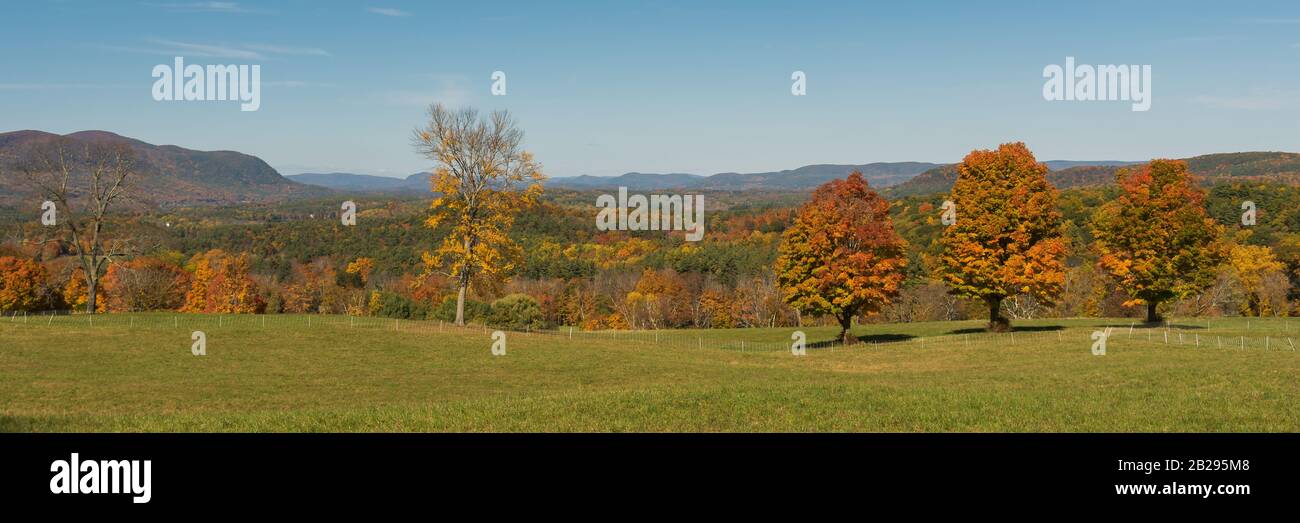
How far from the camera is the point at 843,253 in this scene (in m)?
55.2

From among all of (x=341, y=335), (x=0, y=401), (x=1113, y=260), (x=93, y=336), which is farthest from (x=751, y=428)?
(x=1113, y=260)

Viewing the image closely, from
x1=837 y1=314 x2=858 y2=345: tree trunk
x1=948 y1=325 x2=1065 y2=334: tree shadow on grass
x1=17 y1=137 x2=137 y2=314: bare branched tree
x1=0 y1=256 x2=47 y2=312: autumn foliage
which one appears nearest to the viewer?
x1=17 y1=137 x2=137 y2=314: bare branched tree

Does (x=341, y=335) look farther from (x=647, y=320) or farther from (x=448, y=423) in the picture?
(x=647, y=320)

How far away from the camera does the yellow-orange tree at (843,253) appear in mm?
54469

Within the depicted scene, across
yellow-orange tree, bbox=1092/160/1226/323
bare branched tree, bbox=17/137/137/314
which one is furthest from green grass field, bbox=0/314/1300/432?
bare branched tree, bbox=17/137/137/314

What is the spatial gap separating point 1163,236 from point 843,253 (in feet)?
71.0

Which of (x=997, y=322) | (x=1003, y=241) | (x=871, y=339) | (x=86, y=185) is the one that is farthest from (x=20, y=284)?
(x=1003, y=241)

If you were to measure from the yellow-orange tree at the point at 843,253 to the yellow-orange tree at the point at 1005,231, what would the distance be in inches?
185

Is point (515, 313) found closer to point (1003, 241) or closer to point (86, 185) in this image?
point (86, 185)

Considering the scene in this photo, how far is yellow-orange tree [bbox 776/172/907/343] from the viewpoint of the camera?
179ft

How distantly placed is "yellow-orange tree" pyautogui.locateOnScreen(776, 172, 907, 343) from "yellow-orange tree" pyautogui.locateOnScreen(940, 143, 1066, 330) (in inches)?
185

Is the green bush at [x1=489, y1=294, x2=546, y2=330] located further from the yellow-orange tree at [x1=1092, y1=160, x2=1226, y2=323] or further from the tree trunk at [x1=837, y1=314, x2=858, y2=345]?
the yellow-orange tree at [x1=1092, y1=160, x2=1226, y2=323]
